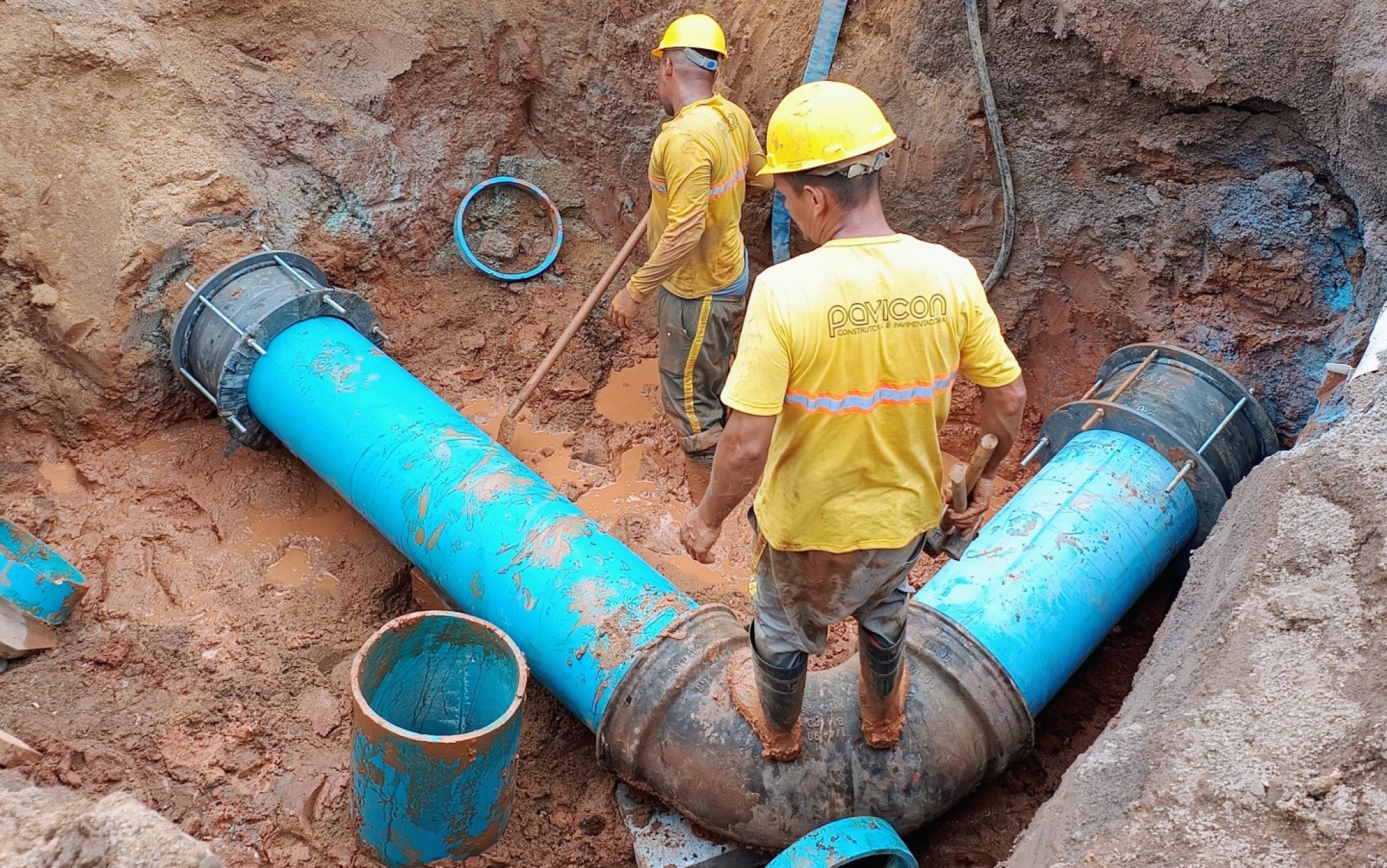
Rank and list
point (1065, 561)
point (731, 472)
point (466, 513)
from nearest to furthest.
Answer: point (731, 472) < point (1065, 561) < point (466, 513)

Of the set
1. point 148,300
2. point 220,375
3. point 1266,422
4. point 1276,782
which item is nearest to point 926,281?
point 1276,782

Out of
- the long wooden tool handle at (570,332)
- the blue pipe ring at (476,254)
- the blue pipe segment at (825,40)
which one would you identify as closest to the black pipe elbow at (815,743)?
the long wooden tool handle at (570,332)

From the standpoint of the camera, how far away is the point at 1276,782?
6.56ft

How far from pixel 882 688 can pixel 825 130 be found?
154 centimetres

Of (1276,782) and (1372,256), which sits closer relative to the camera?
(1276,782)

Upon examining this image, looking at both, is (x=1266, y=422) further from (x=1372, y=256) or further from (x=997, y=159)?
(x=997, y=159)

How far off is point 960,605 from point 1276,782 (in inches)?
56.7

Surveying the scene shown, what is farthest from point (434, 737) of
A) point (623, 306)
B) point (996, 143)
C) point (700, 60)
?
point (996, 143)

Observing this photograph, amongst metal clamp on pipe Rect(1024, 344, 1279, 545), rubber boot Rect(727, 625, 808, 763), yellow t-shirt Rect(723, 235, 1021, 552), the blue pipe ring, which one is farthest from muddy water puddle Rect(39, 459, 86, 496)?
metal clamp on pipe Rect(1024, 344, 1279, 545)

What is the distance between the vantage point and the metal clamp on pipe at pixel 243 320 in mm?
4410

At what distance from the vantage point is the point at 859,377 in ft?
8.38

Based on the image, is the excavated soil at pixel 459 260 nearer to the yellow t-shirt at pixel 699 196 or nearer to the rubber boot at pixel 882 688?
the rubber boot at pixel 882 688

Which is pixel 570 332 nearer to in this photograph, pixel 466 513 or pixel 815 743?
pixel 466 513

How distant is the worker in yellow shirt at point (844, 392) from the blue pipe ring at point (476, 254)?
3117 mm
